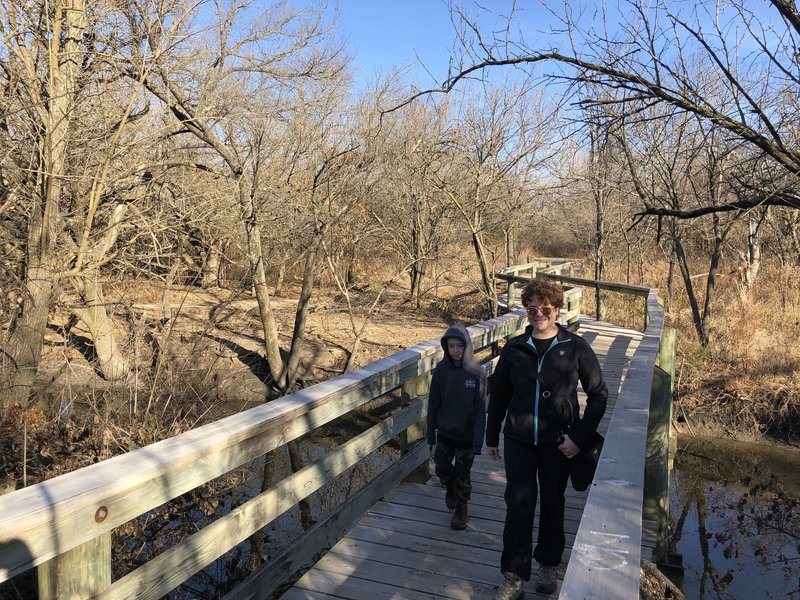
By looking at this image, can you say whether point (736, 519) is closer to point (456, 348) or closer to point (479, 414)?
point (479, 414)

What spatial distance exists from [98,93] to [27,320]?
10.4 ft

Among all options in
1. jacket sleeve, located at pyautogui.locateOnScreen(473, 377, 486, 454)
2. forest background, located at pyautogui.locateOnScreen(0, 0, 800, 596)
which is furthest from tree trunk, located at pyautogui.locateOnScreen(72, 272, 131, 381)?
jacket sleeve, located at pyautogui.locateOnScreen(473, 377, 486, 454)

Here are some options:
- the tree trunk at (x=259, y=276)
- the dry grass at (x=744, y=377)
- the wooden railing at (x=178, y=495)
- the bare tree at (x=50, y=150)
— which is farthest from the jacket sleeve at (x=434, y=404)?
the dry grass at (x=744, y=377)

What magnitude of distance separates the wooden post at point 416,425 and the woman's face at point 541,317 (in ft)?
5.19

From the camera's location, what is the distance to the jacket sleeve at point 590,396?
332 centimetres

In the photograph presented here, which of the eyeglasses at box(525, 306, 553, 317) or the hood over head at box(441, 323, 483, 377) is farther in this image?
the hood over head at box(441, 323, 483, 377)

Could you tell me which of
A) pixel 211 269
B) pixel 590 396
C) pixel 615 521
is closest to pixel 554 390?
pixel 590 396

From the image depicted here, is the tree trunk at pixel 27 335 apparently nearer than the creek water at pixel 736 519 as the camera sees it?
No

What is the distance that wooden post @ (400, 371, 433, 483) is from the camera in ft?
16.1

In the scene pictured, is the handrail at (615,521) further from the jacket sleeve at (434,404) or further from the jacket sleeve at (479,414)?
the jacket sleeve at (434,404)

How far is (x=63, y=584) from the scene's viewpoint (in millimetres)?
2104

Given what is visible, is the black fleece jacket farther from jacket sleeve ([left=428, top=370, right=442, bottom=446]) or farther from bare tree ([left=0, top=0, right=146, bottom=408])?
bare tree ([left=0, top=0, right=146, bottom=408])

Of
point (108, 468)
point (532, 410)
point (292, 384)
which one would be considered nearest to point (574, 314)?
point (292, 384)

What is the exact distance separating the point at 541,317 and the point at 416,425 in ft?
6.41
